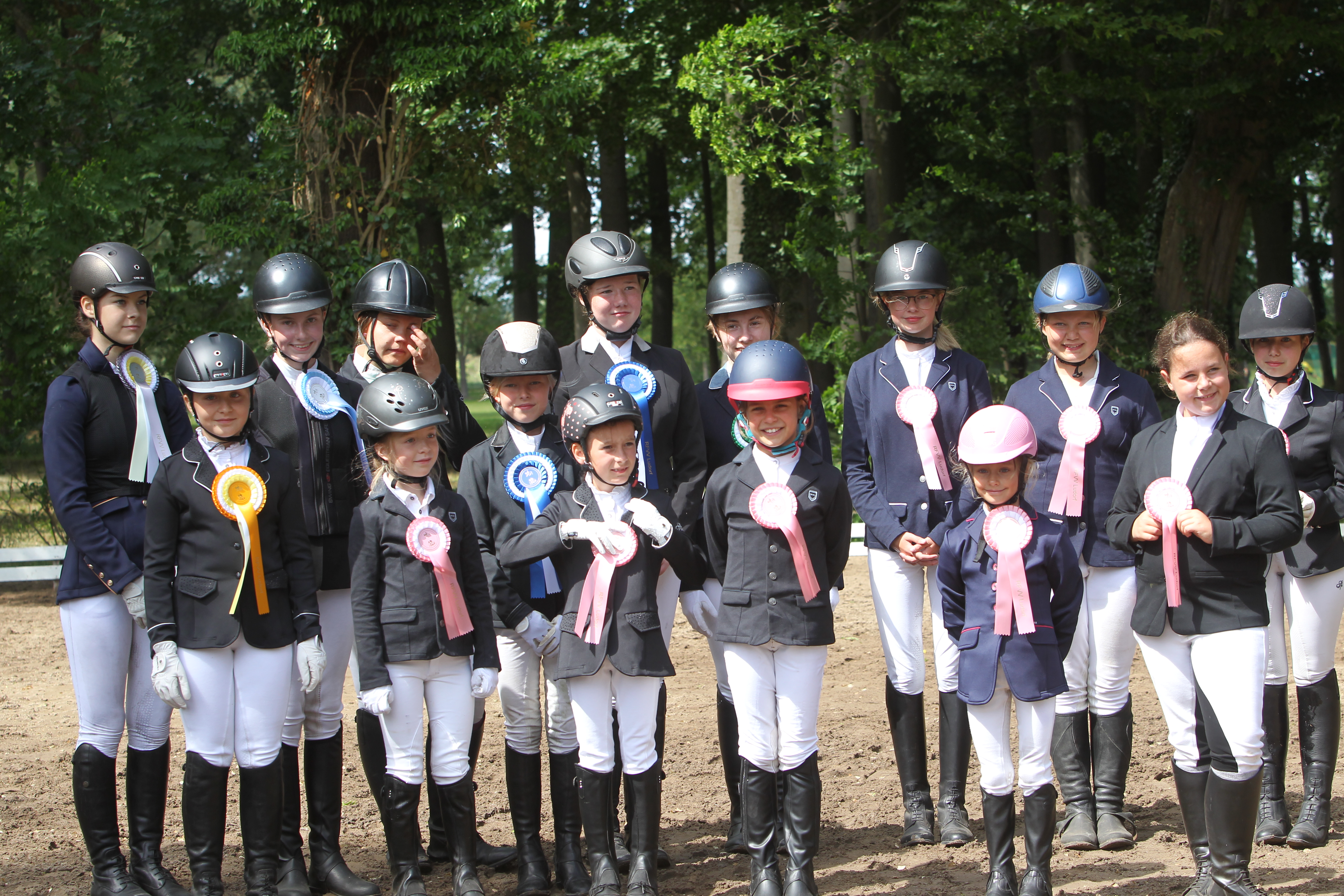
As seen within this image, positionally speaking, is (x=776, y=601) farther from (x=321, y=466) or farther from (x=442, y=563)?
(x=321, y=466)

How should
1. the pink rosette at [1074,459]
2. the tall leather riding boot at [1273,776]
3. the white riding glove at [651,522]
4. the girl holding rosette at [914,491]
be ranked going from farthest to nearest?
the girl holding rosette at [914,491], the tall leather riding boot at [1273,776], the pink rosette at [1074,459], the white riding glove at [651,522]

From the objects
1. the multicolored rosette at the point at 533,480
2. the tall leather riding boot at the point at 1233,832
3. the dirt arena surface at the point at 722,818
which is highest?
the multicolored rosette at the point at 533,480

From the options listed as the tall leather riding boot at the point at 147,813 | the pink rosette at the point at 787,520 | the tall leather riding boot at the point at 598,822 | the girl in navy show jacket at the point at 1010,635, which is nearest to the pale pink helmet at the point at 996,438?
the girl in navy show jacket at the point at 1010,635

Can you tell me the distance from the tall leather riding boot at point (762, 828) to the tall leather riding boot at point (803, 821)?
5 centimetres

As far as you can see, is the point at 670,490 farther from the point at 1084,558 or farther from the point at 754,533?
the point at 1084,558

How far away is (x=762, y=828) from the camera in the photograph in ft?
13.5

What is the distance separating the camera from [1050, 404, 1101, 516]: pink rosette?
4.49 metres

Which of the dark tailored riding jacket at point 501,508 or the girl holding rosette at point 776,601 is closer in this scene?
the girl holding rosette at point 776,601

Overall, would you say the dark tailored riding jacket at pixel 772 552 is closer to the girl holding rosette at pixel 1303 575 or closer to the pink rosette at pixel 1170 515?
the pink rosette at pixel 1170 515

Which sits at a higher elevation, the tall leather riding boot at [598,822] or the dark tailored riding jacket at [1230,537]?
the dark tailored riding jacket at [1230,537]

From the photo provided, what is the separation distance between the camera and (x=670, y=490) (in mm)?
4750

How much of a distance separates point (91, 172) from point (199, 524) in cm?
866

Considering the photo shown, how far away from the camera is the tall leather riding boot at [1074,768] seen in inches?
183

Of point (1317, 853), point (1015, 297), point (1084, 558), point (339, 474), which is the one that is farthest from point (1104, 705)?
point (1015, 297)
